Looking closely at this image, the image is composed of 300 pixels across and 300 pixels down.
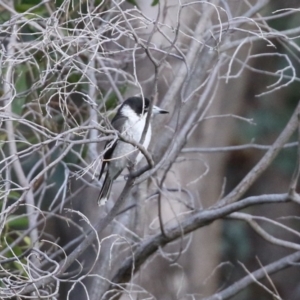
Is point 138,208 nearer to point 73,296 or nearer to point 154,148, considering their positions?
point 154,148

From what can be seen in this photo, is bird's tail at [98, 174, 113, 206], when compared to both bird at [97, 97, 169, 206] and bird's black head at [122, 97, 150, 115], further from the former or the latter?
bird's black head at [122, 97, 150, 115]

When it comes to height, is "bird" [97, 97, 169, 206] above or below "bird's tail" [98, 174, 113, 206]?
above

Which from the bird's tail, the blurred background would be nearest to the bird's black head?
the blurred background

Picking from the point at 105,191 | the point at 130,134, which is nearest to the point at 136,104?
the point at 130,134

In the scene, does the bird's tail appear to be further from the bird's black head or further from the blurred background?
the bird's black head

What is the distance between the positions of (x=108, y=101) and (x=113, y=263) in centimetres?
96

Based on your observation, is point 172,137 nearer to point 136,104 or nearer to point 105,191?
point 136,104

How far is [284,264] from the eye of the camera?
328 cm

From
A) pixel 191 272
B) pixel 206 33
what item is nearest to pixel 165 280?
pixel 191 272

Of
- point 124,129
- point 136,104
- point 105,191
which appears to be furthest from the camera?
point 105,191

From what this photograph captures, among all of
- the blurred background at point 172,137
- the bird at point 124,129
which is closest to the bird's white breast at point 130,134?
Result: the bird at point 124,129

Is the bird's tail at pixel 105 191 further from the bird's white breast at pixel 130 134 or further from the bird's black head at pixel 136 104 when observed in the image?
the bird's black head at pixel 136 104

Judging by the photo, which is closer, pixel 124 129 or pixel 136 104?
pixel 124 129

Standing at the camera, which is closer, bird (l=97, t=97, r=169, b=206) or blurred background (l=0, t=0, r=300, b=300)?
bird (l=97, t=97, r=169, b=206)
